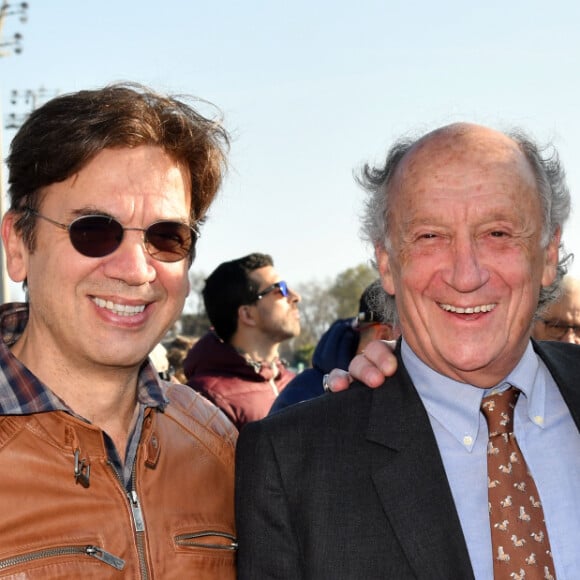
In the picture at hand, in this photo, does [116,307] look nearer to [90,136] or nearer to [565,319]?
[90,136]

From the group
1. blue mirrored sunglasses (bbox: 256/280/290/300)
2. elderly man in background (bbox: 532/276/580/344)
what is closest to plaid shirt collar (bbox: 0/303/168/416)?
elderly man in background (bbox: 532/276/580/344)

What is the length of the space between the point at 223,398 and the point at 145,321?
3.01 metres

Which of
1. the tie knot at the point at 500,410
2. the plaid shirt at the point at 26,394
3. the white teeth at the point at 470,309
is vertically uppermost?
the white teeth at the point at 470,309

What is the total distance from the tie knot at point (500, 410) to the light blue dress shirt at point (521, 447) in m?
0.02

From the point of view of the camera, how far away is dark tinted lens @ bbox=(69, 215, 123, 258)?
8.89 ft

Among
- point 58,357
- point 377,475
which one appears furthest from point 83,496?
point 377,475

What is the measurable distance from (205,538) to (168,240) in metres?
0.98

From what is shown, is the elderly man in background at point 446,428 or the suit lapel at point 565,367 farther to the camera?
the suit lapel at point 565,367

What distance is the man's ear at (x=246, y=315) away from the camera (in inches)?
258

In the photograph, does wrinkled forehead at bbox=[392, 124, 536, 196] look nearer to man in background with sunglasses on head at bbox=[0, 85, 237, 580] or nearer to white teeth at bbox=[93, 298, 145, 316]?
man in background with sunglasses on head at bbox=[0, 85, 237, 580]

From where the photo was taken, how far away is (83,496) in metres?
2.56

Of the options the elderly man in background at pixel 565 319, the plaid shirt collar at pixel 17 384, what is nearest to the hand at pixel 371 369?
the plaid shirt collar at pixel 17 384

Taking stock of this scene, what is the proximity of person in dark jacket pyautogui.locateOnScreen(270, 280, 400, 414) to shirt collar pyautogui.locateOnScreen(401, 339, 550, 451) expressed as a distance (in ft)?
3.77

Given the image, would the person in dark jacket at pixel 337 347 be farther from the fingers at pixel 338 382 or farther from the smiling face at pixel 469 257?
Answer: the smiling face at pixel 469 257
